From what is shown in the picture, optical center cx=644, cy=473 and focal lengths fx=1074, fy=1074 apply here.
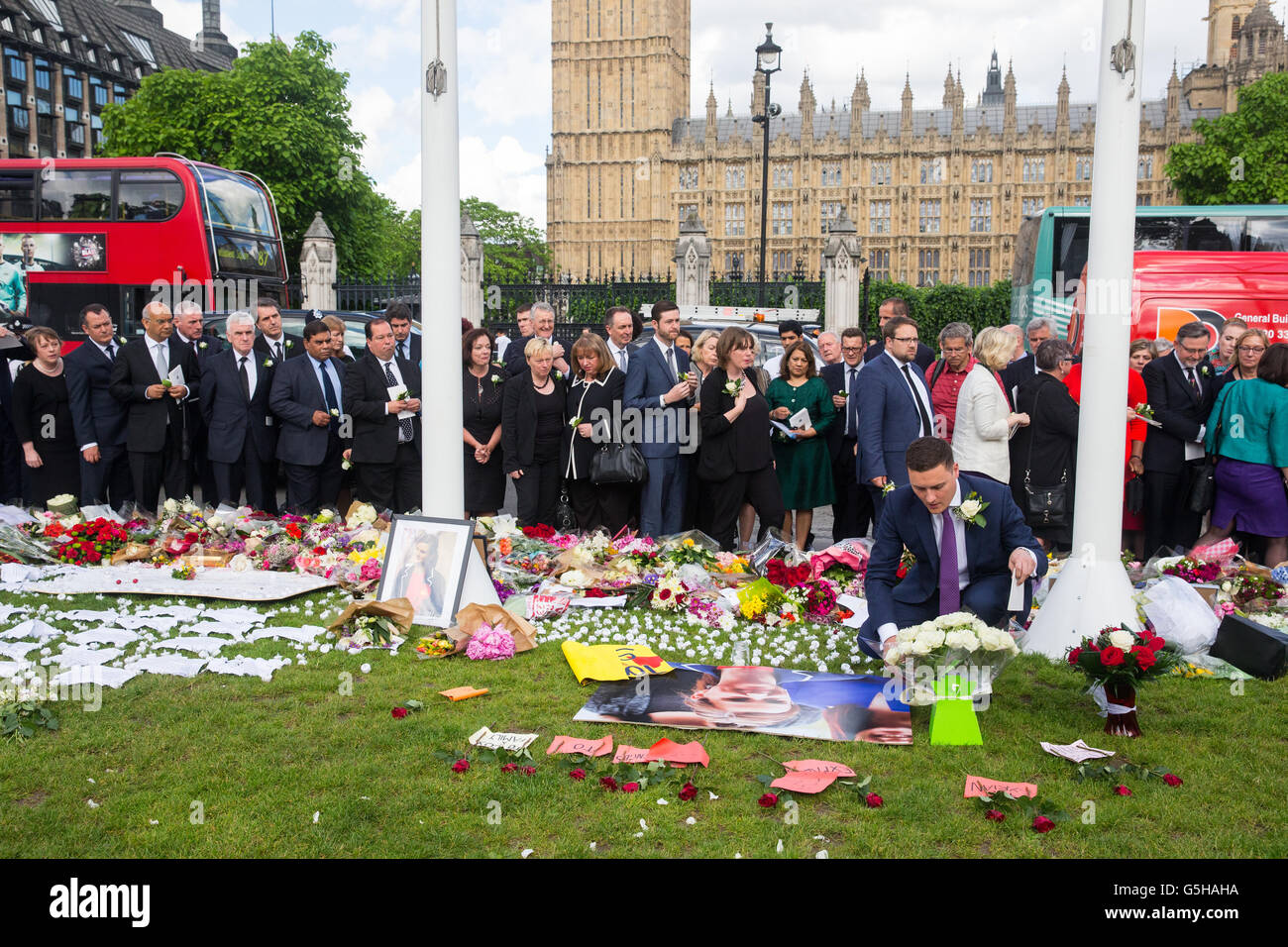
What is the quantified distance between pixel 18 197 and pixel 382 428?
15.0 metres

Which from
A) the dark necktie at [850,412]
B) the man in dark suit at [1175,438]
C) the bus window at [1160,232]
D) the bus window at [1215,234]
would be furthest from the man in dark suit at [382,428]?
the bus window at [1215,234]

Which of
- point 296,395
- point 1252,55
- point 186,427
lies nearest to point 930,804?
point 296,395

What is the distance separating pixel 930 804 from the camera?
4.26 m

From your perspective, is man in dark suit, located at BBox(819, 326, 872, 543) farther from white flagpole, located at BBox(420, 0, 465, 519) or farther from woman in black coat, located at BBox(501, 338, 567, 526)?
white flagpole, located at BBox(420, 0, 465, 519)

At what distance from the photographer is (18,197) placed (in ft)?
65.0

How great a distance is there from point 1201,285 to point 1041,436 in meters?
9.06

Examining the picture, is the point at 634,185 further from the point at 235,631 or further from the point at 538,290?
the point at 235,631

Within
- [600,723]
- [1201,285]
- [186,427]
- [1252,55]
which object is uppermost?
[1252,55]

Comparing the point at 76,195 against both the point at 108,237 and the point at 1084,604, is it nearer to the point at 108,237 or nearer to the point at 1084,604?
the point at 108,237

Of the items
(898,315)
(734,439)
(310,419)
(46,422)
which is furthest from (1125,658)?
(46,422)

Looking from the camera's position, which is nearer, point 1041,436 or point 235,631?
point 235,631

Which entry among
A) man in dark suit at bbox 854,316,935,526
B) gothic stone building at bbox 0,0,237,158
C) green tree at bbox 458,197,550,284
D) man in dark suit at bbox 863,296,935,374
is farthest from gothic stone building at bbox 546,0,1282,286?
man in dark suit at bbox 854,316,935,526

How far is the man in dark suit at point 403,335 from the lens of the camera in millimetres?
9750

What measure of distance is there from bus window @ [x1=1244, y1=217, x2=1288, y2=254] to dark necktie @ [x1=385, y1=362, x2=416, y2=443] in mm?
15333
